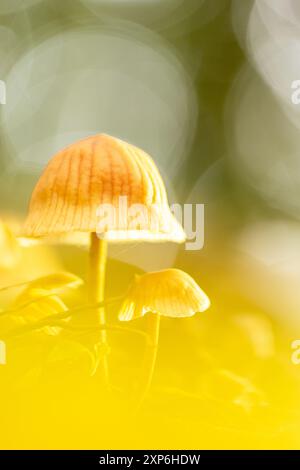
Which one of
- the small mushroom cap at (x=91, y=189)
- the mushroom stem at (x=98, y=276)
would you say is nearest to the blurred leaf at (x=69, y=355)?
the mushroom stem at (x=98, y=276)

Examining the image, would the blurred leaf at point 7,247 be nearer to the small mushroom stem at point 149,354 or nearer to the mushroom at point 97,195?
the mushroom at point 97,195

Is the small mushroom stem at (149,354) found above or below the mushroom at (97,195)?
below

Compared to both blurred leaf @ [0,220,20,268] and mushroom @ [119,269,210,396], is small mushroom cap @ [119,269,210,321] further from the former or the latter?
blurred leaf @ [0,220,20,268]

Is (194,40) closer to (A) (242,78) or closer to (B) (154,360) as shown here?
(A) (242,78)

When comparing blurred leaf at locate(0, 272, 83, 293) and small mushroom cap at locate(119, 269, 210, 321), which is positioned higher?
blurred leaf at locate(0, 272, 83, 293)

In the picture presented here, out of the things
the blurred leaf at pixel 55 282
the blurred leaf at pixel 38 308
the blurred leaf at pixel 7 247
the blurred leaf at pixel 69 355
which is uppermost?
the blurred leaf at pixel 7 247

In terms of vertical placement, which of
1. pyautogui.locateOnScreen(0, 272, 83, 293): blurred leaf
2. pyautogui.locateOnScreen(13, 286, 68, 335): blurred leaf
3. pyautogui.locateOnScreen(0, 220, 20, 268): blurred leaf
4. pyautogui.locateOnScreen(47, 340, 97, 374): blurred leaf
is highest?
pyautogui.locateOnScreen(0, 220, 20, 268): blurred leaf

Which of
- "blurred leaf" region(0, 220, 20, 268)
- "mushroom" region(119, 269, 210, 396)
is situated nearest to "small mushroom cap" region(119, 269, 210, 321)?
"mushroom" region(119, 269, 210, 396)
